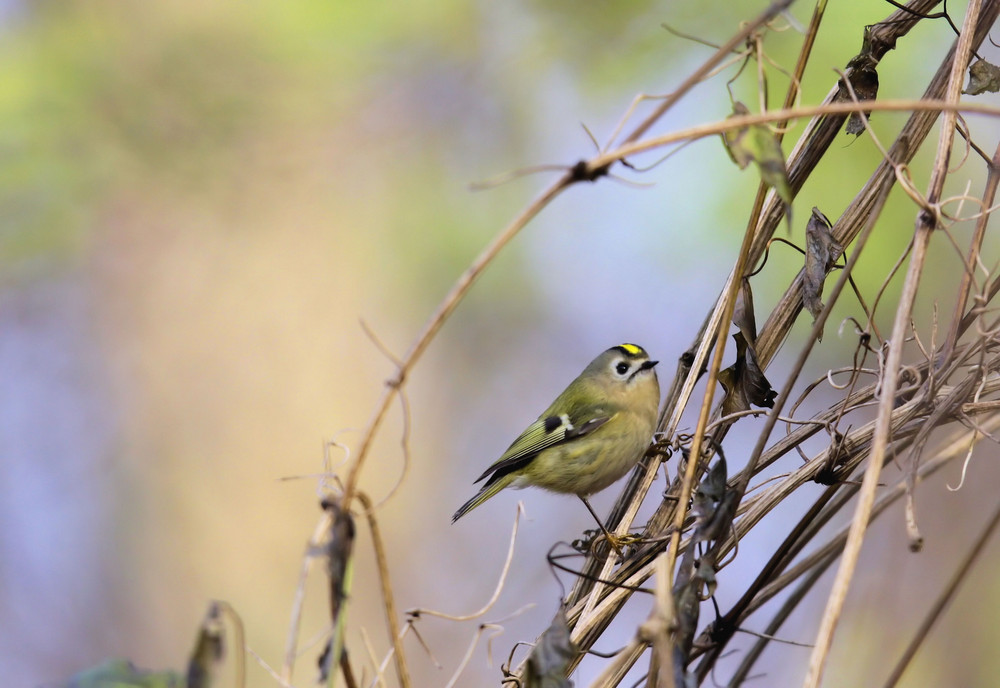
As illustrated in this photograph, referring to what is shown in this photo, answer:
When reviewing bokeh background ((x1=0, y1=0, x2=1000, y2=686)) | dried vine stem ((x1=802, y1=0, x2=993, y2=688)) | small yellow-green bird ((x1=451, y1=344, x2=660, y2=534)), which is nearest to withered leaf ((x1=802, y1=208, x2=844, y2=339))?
dried vine stem ((x1=802, y1=0, x2=993, y2=688))

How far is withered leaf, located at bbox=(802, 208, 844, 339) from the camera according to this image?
1261 mm

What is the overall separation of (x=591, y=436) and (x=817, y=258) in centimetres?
155

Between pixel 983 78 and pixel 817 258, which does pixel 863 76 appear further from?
pixel 817 258

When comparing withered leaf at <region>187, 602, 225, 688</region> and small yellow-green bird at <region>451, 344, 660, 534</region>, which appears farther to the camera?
small yellow-green bird at <region>451, 344, 660, 534</region>

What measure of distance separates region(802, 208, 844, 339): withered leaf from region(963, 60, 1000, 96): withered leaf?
40 centimetres

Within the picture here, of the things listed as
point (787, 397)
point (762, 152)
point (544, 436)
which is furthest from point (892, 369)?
point (544, 436)

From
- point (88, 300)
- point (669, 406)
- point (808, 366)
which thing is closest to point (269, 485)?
point (88, 300)

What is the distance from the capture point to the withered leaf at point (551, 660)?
0.99 meters

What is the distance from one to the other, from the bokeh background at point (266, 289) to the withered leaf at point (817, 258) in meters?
3.01

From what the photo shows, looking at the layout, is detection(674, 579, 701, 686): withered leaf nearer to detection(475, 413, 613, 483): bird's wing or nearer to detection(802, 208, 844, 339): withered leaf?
detection(802, 208, 844, 339): withered leaf

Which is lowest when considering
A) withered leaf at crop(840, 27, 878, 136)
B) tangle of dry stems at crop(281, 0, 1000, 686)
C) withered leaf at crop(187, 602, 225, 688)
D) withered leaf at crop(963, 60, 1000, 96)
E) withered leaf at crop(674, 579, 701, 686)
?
withered leaf at crop(187, 602, 225, 688)

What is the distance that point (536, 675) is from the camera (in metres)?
1.00

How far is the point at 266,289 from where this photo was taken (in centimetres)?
495

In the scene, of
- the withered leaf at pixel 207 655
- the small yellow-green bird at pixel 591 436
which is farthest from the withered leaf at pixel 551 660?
the small yellow-green bird at pixel 591 436
